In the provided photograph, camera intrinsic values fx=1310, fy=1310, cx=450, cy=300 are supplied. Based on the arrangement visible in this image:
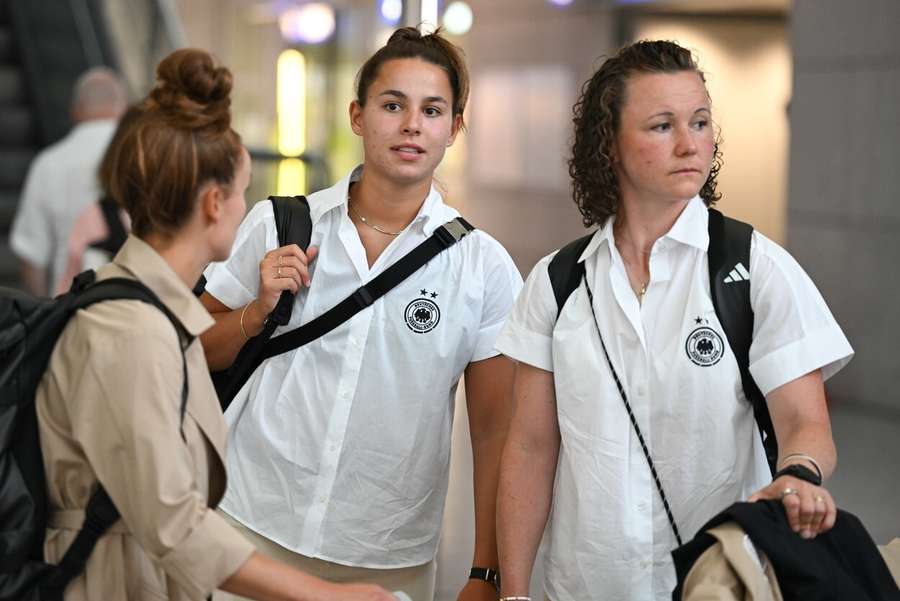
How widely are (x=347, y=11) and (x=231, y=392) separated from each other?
2044cm

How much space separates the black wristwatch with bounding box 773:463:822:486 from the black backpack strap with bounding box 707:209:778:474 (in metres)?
0.22

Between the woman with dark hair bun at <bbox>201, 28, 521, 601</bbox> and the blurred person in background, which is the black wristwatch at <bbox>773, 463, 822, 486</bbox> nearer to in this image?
the woman with dark hair bun at <bbox>201, 28, 521, 601</bbox>

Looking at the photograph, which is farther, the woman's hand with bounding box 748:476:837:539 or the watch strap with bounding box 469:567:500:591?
the watch strap with bounding box 469:567:500:591

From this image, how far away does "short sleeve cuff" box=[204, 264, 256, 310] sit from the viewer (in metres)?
3.18

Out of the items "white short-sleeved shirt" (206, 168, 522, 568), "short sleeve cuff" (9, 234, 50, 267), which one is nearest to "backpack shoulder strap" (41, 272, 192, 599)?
"white short-sleeved shirt" (206, 168, 522, 568)

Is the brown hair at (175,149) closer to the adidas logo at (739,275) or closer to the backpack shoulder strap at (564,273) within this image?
the backpack shoulder strap at (564,273)

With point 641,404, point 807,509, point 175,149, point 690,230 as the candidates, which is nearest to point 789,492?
point 807,509

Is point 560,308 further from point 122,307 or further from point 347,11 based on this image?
point 347,11

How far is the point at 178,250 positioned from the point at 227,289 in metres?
0.94

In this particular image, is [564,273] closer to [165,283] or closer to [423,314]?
[423,314]

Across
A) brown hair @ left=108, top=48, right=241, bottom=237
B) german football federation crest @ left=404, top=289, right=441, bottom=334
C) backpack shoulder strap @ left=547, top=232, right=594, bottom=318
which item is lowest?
german football federation crest @ left=404, top=289, right=441, bottom=334

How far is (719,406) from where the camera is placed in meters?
2.57

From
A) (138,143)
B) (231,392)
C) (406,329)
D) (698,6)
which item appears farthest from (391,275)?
(698,6)

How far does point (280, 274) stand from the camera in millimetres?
2984
